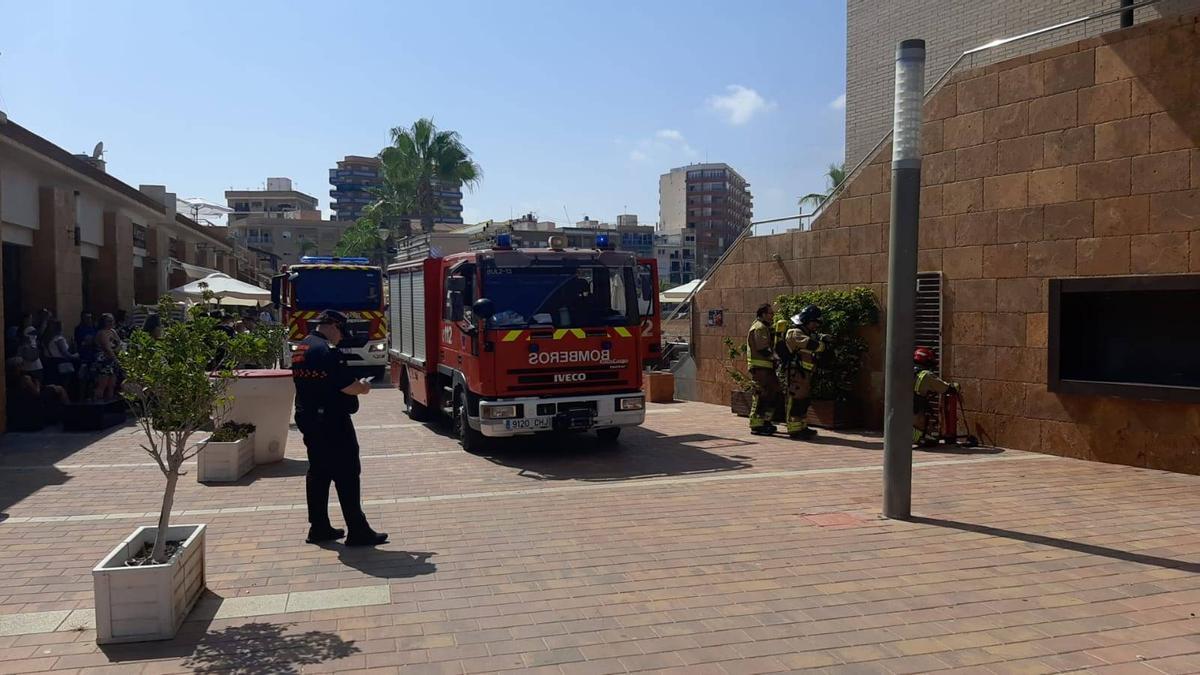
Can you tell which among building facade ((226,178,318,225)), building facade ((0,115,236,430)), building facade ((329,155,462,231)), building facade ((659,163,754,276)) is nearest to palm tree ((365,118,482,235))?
building facade ((0,115,236,430))

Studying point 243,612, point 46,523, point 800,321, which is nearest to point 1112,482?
point 800,321

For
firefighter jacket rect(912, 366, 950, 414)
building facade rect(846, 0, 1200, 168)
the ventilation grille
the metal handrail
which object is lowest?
firefighter jacket rect(912, 366, 950, 414)

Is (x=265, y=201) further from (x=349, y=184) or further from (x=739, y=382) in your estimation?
(x=739, y=382)

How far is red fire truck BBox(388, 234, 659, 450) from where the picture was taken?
33.1ft

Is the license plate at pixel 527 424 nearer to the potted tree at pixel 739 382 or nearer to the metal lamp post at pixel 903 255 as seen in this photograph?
the metal lamp post at pixel 903 255

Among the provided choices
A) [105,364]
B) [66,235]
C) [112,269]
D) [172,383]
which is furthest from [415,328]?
[112,269]

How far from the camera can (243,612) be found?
5191 mm

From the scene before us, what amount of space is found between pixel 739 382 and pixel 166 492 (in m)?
10.2

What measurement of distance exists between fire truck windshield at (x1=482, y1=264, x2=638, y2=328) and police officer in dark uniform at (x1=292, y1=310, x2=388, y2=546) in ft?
11.7

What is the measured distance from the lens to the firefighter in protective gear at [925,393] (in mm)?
10492

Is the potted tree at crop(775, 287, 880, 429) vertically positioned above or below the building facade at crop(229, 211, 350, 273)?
below

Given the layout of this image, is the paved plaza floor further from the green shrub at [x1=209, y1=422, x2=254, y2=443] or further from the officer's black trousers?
the green shrub at [x1=209, y1=422, x2=254, y2=443]

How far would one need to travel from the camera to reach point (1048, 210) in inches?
382

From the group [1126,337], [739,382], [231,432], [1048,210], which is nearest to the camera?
[1126,337]
